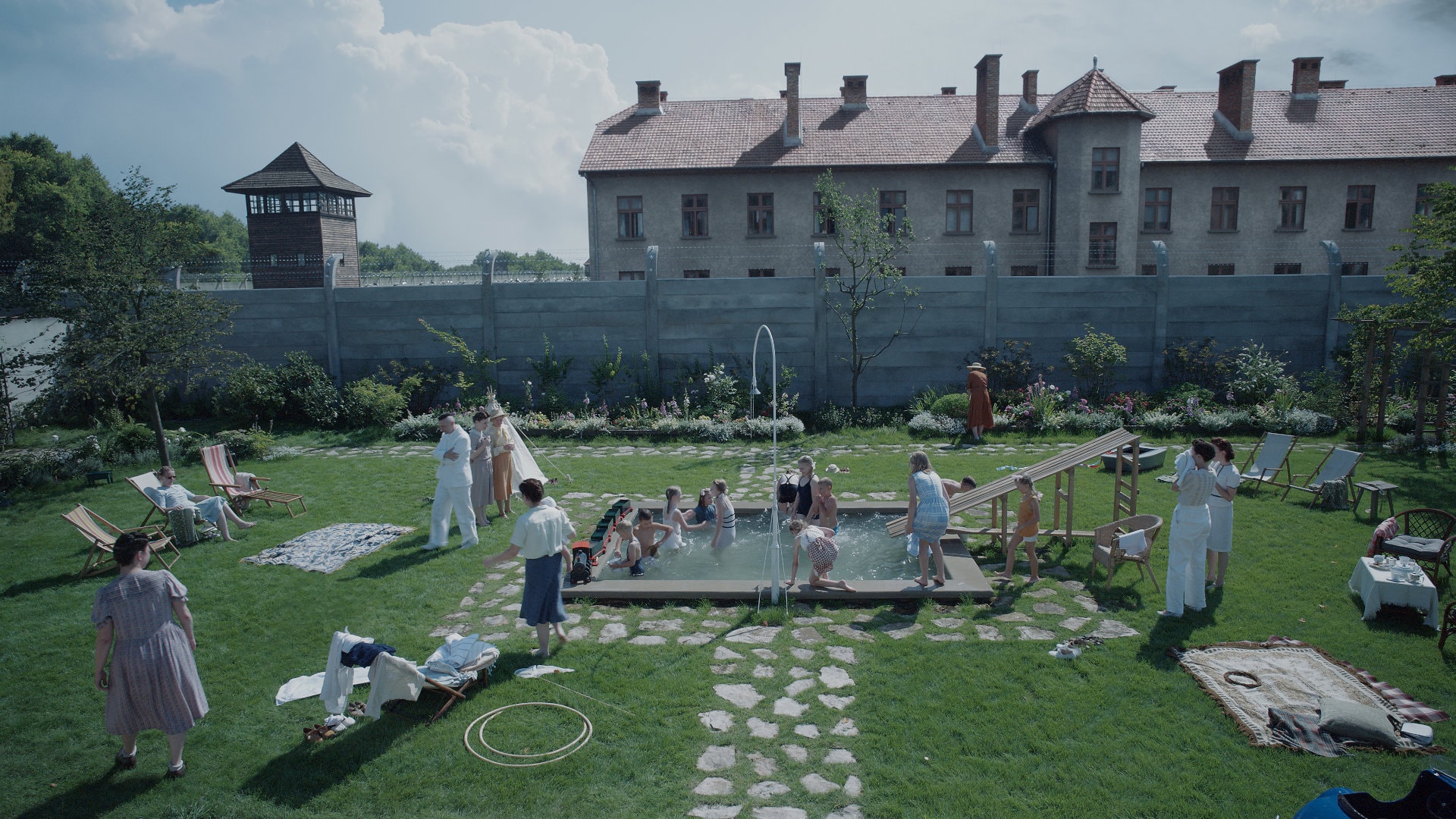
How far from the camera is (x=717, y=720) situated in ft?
20.5

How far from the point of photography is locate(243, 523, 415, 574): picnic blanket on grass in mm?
9789

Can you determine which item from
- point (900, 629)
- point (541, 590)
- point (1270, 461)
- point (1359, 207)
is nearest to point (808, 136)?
point (1359, 207)

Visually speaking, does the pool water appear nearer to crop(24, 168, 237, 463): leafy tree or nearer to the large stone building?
crop(24, 168, 237, 463): leafy tree

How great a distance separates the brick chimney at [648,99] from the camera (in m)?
30.4

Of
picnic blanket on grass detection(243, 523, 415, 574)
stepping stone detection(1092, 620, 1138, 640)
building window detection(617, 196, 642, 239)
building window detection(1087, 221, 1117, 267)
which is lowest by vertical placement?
stepping stone detection(1092, 620, 1138, 640)

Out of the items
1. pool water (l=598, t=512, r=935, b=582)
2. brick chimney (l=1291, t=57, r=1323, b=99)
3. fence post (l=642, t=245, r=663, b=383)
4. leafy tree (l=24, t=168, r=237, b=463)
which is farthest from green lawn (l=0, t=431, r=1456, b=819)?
brick chimney (l=1291, t=57, r=1323, b=99)

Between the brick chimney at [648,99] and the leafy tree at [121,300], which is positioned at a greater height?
the brick chimney at [648,99]

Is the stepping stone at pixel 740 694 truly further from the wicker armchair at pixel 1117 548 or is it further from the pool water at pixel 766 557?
the wicker armchair at pixel 1117 548

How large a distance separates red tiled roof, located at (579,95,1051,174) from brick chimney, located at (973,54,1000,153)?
35 cm

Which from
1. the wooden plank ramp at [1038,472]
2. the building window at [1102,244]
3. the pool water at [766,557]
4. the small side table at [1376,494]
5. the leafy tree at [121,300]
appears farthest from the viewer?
the building window at [1102,244]

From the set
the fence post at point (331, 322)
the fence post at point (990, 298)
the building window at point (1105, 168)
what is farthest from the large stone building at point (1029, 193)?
the fence post at point (331, 322)

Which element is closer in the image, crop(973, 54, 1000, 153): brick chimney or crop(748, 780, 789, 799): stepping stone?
crop(748, 780, 789, 799): stepping stone

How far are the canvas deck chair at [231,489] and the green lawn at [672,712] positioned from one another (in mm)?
1616

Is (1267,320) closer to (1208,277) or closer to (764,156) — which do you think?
(1208,277)
